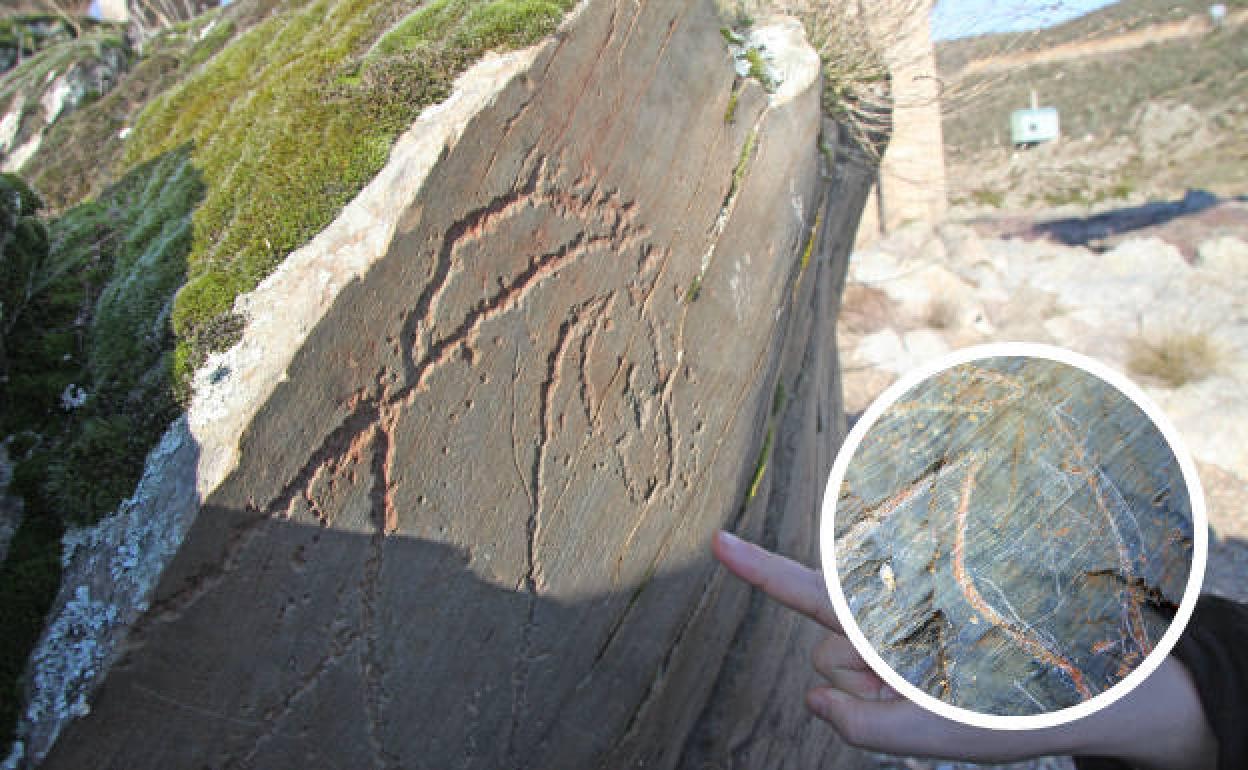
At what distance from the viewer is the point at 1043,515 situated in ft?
3.39

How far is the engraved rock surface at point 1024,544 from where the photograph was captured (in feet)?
3.37

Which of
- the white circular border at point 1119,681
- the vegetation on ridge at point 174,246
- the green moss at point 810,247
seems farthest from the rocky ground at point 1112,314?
the vegetation on ridge at point 174,246

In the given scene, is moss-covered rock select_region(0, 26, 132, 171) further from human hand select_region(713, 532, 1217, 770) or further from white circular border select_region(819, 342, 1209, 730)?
human hand select_region(713, 532, 1217, 770)

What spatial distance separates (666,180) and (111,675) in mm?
1588

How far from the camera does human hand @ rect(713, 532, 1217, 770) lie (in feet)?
3.79

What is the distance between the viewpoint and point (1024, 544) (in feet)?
3.38

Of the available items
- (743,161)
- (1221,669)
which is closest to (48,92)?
(743,161)

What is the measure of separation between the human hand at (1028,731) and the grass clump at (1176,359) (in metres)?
5.78

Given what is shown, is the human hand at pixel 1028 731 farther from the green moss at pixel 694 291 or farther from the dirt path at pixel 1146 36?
the dirt path at pixel 1146 36

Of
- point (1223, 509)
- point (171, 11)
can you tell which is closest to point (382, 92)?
point (1223, 509)

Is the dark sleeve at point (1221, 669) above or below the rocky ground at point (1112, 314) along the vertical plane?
above

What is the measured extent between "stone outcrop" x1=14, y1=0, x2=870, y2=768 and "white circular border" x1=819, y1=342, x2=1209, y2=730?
2.37 feet

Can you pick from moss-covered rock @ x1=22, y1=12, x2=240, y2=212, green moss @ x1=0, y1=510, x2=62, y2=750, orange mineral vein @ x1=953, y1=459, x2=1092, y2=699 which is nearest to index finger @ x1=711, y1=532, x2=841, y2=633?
orange mineral vein @ x1=953, y1=459, x2=1092, y2=699

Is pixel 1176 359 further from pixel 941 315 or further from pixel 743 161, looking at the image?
pixel 743 161
